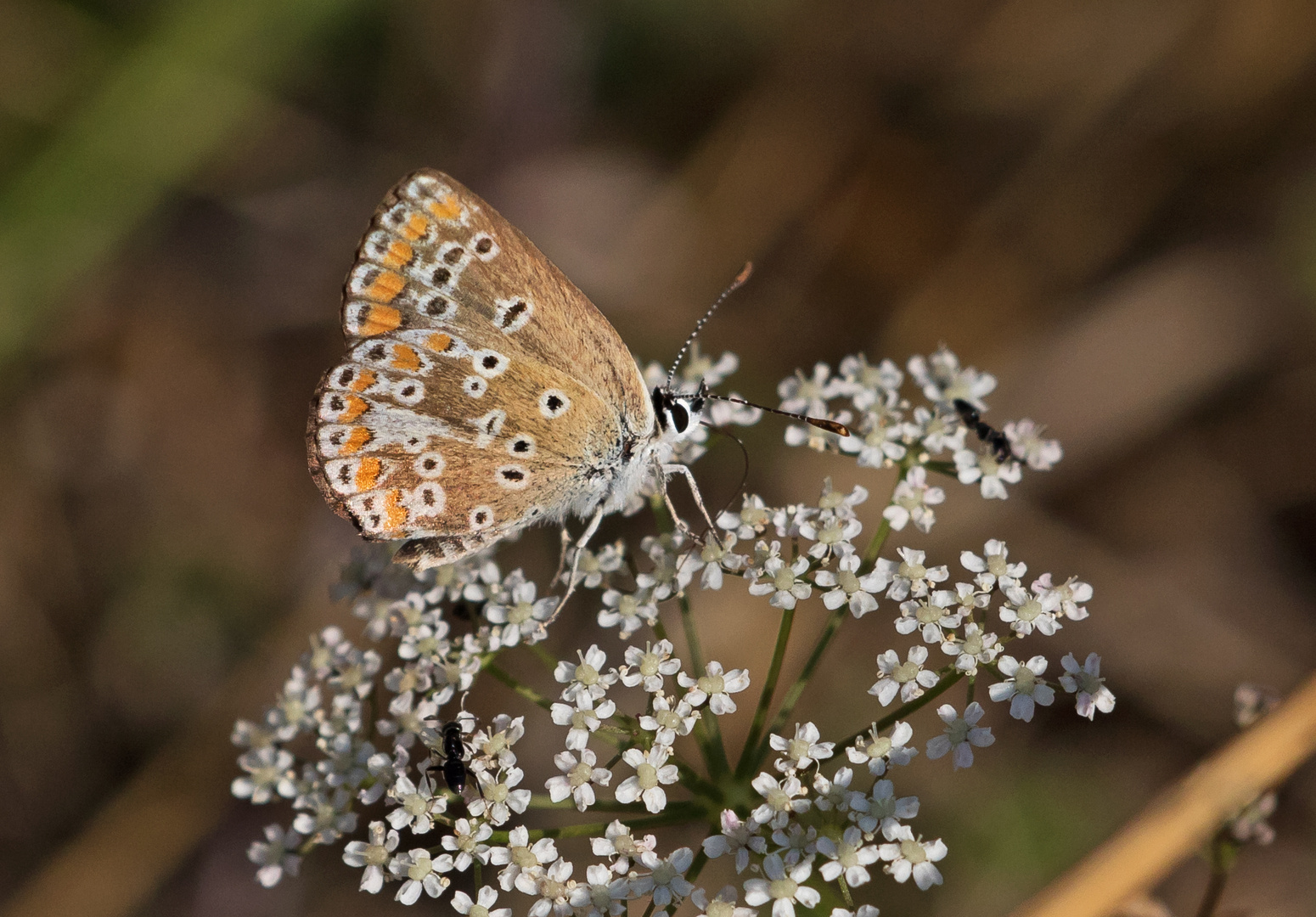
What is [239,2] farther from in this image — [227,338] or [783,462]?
[783,462]

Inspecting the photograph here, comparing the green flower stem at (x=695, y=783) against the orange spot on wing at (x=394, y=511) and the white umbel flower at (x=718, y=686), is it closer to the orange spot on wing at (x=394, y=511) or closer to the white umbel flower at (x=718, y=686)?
the white umbel flower at (x=718, y=686)

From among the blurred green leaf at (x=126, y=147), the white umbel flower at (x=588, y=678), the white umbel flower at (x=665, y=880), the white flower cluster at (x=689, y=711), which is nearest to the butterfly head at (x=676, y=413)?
the white flower cluster at (x=689, y=711)

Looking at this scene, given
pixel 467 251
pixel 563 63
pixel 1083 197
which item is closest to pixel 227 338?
pixel 563 63

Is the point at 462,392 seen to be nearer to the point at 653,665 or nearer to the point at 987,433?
the point at 653,665

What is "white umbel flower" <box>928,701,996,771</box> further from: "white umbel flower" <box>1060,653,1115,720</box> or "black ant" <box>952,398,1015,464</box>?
"black ant" <box>952,398,1015,464</box>

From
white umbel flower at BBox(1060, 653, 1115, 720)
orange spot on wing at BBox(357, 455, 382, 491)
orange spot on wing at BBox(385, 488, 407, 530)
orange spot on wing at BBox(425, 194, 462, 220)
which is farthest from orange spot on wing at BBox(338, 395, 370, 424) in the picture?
white umbel flower at BBox(1060, 653, 1115, 720)

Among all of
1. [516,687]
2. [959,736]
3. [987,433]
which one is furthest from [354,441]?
[987,433]
